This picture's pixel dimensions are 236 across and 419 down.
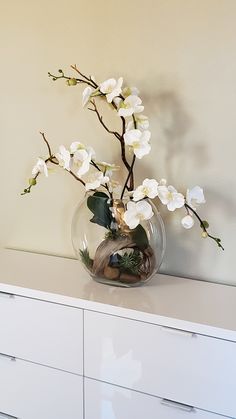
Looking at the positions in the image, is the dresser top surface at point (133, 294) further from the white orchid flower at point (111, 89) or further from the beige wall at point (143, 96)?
the white orchid flower at point (111, 89)

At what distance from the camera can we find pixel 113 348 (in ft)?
4.59

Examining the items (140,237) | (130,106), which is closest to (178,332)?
(140,237)

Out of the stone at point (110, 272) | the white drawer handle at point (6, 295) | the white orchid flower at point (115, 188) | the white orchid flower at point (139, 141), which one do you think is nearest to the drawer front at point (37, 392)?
the white drawer handle at point (6, 295)

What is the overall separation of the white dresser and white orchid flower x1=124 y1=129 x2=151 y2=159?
17.8 inches

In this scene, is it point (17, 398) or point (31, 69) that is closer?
point (17, 398)

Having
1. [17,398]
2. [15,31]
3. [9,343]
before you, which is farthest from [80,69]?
[17,398]

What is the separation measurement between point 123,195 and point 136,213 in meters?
0.12

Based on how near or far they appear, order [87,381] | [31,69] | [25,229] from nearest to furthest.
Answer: [87,381] → [31,69] → [25,229]

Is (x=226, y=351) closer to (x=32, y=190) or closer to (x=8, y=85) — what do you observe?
(x=32, y=190)

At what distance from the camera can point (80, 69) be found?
1.69 m

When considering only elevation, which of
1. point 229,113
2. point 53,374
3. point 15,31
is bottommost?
point 53,374

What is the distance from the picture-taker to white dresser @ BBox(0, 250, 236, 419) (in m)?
1.28

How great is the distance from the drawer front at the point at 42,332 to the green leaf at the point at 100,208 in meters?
0.29

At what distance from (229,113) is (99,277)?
686 millimetres
